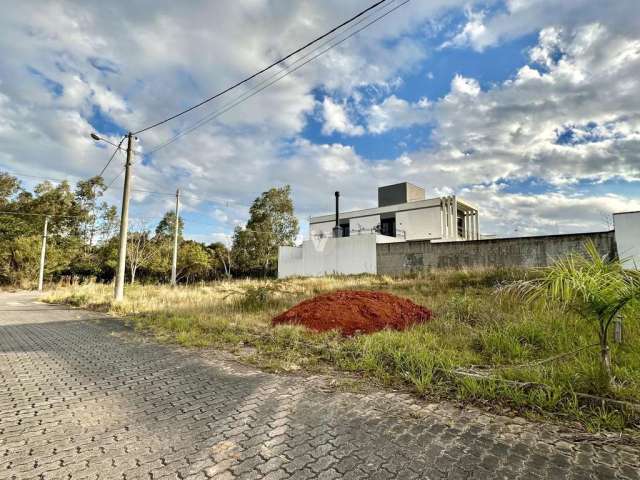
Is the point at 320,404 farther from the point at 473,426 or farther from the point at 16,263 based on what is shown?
the point at 16,263

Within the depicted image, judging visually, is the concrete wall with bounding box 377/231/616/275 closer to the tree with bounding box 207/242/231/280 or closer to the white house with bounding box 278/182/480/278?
the white house with bounding box 278/182/480/278

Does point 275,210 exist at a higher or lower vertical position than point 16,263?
higher

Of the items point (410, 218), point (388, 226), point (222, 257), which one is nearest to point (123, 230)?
point (222, 257)

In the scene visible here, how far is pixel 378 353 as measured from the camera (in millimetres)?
4613

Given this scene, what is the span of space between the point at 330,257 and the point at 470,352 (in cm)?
2480

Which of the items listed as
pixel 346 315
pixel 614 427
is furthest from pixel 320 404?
pixel 346 315

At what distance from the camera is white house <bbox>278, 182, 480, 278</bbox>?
89.1 feet

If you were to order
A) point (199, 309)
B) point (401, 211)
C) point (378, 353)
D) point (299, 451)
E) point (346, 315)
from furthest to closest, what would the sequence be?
point (401, 211), point (199, 309), point (346, 315), point (378, 353), point (299, 451)

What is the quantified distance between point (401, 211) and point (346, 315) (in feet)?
96.9

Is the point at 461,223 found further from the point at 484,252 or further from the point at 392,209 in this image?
the point at 484,252

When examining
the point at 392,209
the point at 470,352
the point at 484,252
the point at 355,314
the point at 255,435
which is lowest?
the point at 255,435

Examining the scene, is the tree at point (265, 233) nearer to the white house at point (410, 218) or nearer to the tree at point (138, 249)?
the white house at point (410, 218)

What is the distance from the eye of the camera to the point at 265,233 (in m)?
34.7

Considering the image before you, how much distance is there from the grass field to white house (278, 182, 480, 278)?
1875cm
